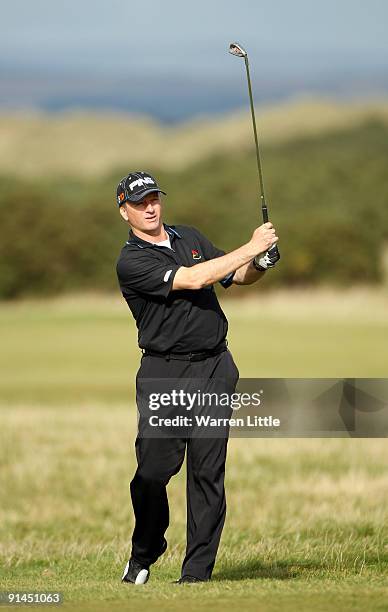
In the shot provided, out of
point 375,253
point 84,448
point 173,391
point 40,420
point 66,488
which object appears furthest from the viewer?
point 375,253

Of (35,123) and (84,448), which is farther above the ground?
(35,123)

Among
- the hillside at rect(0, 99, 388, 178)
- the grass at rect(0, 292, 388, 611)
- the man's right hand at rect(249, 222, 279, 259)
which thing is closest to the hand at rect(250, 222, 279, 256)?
the man's right hand at rect(249, 222, 279, 259)

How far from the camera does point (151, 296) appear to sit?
7172mm

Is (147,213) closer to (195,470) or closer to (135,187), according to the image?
(135,187)

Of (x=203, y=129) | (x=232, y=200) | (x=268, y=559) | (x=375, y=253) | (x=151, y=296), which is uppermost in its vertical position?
(x=203, y=129)

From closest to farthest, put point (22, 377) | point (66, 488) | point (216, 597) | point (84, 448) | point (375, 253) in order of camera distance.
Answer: point (216, 597) → point (66, 488) → point (84, 448) → point (22, 377) → point (375, 253)

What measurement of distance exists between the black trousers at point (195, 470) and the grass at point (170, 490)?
0.80 feet

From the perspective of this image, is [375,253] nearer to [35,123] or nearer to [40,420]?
[40,420]

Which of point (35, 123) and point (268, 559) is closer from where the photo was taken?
point (268, 559)

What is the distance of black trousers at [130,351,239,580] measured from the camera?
715 centimetres

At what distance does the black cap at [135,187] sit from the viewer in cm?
718

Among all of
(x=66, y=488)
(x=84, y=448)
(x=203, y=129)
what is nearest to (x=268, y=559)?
(x=66, y=488)

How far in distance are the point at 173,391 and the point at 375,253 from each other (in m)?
53.3

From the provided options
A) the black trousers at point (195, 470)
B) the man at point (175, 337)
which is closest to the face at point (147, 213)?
the man at point (175, 337)
